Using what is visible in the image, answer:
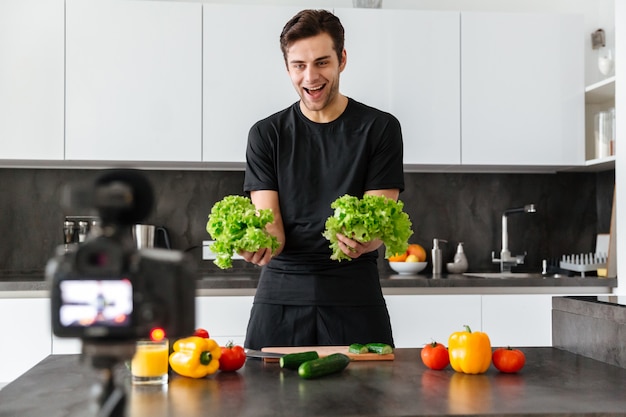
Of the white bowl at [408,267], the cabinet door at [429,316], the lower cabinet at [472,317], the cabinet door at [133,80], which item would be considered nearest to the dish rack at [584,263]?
the lower cabinet at [472,317]

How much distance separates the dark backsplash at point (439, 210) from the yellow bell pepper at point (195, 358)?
253cm

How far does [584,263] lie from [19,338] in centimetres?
308

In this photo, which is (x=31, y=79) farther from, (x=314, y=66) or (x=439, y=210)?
(x=439, y=210)

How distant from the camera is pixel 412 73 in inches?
156

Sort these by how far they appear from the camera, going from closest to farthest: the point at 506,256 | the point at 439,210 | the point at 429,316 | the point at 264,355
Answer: the point at 264,355 < the point at 429,316 < the point at 506,256 < the point at 439,210

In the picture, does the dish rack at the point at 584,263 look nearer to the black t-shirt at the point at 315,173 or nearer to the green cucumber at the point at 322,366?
the black t-shirt at the point at 315,173

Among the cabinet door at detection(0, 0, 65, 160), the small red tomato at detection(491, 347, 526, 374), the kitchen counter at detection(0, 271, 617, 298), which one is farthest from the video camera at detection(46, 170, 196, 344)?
the cabinet door at detection(0, 0, 65, 160)

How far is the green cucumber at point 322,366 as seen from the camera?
5.39 feet

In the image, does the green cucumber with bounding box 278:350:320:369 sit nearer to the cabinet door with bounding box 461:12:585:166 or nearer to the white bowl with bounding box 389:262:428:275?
the white bowl with bounding box 389:262:428:275

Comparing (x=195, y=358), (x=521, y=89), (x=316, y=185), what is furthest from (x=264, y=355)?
(x=521, y=89)

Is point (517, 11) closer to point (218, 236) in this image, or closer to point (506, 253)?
point (506, 253)

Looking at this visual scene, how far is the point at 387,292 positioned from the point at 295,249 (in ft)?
4.71

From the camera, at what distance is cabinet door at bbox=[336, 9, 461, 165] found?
3951 millimetres

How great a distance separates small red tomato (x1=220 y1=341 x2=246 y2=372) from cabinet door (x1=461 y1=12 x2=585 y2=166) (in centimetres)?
256
